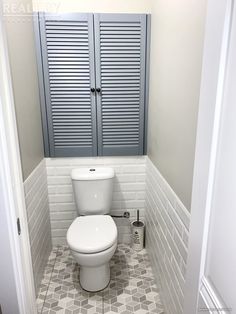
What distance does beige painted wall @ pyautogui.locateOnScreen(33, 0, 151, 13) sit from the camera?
5.54 feet

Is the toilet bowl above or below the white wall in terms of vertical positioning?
below

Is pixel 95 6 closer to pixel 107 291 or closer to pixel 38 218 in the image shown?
pixel 38 218

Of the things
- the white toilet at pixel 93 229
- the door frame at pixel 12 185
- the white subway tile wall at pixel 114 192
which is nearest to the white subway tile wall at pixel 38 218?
the white subway tile wall at pixel 114 192

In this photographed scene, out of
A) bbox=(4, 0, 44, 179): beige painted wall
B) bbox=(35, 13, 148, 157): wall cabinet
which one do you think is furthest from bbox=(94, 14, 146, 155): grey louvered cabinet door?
bbox=(4, 0, 44, 179): beige painted wall

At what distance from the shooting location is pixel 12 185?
2.99ft

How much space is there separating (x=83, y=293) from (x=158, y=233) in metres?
0.70

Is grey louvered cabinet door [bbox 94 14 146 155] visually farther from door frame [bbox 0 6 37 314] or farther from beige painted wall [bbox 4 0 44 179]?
door frame [bbox 0 6 37 314]

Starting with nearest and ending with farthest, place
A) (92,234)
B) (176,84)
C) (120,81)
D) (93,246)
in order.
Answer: (176,84)
(93,246)
(92,234)
(120,81)

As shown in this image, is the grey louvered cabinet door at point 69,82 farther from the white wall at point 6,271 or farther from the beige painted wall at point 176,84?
the white wall at point 6,271

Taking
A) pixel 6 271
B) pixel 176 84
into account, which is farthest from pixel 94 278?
pixel 176 84

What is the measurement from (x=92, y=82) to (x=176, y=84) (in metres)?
0.82

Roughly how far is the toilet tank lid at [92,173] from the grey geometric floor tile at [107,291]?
75 centimetres

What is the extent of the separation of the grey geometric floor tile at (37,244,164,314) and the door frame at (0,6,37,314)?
0.62m

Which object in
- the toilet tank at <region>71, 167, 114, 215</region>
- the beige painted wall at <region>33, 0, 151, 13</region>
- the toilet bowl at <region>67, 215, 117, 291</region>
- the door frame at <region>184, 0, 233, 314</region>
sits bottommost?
the toilet bowl at <region>67, 215, 117, 291</region>
